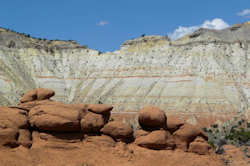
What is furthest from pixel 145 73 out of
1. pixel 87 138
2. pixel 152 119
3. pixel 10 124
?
pixel 10 124

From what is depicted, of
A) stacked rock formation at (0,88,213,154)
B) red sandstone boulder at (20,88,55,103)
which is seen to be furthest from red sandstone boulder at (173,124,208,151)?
red sandstone boulder at (20,88,55,103)

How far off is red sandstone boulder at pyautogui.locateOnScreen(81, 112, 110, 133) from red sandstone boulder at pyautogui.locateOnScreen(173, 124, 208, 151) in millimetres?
5528

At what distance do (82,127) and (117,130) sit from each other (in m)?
2.61

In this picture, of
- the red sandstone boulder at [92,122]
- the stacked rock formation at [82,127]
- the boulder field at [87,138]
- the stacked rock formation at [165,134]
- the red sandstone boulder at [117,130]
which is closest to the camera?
the boulder field at [87,138]

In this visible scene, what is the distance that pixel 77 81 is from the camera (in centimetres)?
8612

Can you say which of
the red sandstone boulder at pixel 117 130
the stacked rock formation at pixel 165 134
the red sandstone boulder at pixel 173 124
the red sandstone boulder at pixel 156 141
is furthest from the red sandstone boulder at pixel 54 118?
the red sandstone boulder at pixel 173 124

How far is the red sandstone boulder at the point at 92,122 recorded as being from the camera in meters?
21.9

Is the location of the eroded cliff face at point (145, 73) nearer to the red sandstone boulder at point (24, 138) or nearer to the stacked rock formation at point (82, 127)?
the stacked rock formation at point (82, 127)

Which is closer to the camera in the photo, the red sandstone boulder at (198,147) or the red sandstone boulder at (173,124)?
the red sandstone boulder at (198,147)

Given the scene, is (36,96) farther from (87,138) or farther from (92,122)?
(87,138)

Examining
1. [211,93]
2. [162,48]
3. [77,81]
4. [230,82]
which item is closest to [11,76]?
[77,81]

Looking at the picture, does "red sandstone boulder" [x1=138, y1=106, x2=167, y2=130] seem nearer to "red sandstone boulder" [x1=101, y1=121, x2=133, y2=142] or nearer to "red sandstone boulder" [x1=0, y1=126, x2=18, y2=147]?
"red sandstone boulder" [x1=101, y1=121, x2=133, y2=142]

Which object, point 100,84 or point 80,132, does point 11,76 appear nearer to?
point 100,84

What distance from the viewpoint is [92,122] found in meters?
22.3
